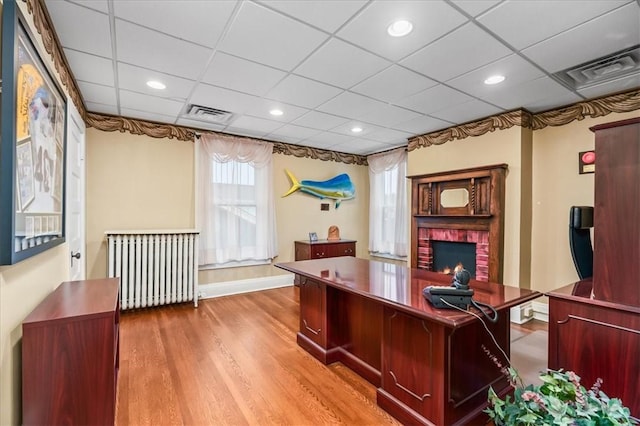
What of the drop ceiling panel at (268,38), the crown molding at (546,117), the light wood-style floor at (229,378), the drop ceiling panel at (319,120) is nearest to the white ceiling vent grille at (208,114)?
the drop ceiling panel at (319,120)

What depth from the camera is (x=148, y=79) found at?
2744 millimetres

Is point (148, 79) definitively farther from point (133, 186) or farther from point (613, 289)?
point (613, 289)

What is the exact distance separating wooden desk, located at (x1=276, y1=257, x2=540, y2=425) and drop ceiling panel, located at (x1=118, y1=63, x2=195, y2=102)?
214cm

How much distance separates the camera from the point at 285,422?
72.1 inches

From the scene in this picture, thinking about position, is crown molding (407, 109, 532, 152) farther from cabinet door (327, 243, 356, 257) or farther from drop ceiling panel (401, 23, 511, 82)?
cabinet door (327, 243, 356, 257)

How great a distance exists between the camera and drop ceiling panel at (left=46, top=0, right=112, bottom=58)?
5.96ft

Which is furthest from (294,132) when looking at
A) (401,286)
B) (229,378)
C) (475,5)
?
(229,378)

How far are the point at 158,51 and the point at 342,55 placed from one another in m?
1.42

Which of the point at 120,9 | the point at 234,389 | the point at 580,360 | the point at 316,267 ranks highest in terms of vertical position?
the point at 120,9

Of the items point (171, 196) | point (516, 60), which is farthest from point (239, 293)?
point (516, 60)

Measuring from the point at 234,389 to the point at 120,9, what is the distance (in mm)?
2639

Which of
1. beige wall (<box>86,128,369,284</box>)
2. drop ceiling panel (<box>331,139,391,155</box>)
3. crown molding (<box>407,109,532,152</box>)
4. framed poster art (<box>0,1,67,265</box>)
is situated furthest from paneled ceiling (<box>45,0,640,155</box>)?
drop ceiling panel (<box>331,139,391,155</box>)

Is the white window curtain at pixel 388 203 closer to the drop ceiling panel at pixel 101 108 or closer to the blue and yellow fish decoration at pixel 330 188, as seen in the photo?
the blue and yellow fish decoration at pixel 330 188

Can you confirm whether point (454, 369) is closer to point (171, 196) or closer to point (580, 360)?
point (580, 360)
